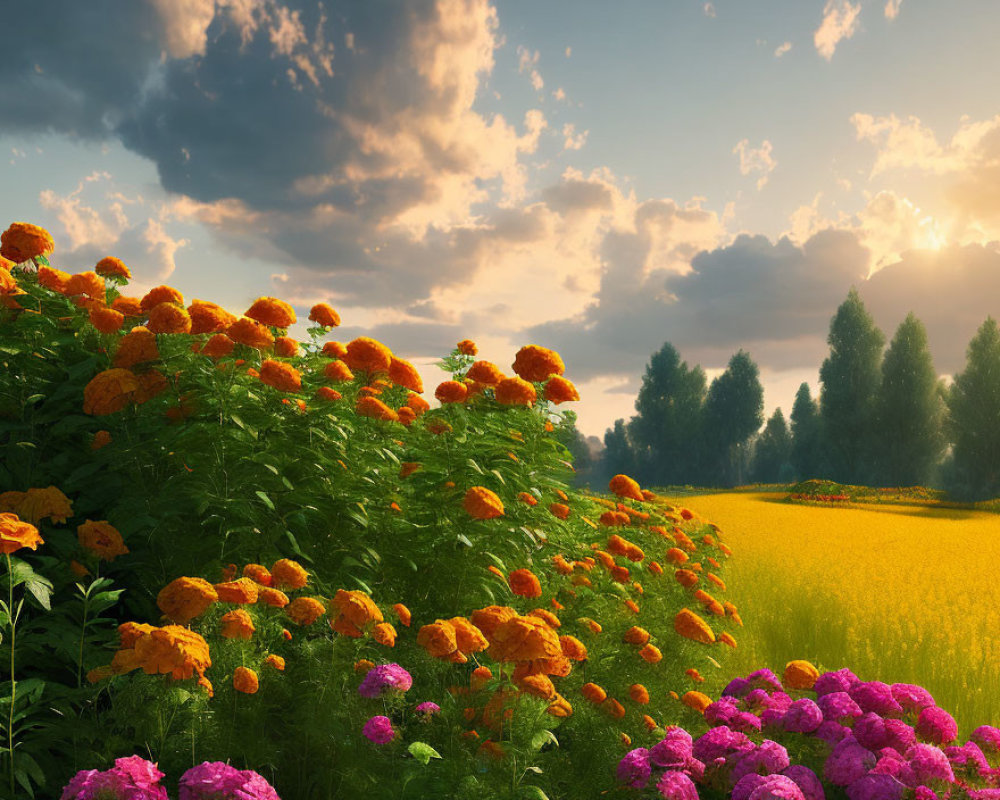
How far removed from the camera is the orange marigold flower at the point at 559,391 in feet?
15.7

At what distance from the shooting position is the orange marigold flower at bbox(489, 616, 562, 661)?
2.44 m

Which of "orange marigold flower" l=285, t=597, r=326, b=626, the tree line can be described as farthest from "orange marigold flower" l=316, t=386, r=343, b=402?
the tree line

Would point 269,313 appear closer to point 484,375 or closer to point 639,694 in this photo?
point 484,375

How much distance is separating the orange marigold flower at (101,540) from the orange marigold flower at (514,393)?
93.4 inches

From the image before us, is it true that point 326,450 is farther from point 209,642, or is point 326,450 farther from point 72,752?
point 72,752

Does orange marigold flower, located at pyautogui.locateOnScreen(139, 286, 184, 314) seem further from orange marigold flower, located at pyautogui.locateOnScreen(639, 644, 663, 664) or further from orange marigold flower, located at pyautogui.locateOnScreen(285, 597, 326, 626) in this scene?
orange marigold flower, located at pyautogui.locateOnScreen(639, 644, 663, 664)

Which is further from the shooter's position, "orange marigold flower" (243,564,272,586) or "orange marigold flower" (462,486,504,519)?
"orange marigold flower" (462,486,504,519)

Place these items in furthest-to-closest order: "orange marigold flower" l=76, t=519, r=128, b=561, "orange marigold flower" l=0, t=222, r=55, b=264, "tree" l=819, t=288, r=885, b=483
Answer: "tree" l=819, t=288, r=885, b=483 < "orange marigold flower" l=0, t=222, r=55, b=264 < "orange marigold flower" l=76, t=519, r=128, b=561

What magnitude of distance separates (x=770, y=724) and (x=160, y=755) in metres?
2.74

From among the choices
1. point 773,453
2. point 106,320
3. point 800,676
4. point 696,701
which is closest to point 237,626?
point 106,320

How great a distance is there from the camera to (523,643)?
247cm

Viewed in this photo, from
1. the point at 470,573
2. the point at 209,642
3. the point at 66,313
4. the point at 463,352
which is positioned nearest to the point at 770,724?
the point at 470,573

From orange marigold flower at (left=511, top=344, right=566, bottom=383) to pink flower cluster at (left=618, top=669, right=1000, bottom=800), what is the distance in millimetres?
2374

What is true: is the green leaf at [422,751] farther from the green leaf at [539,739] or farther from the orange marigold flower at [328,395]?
the orange marigold flower at [328,395]
